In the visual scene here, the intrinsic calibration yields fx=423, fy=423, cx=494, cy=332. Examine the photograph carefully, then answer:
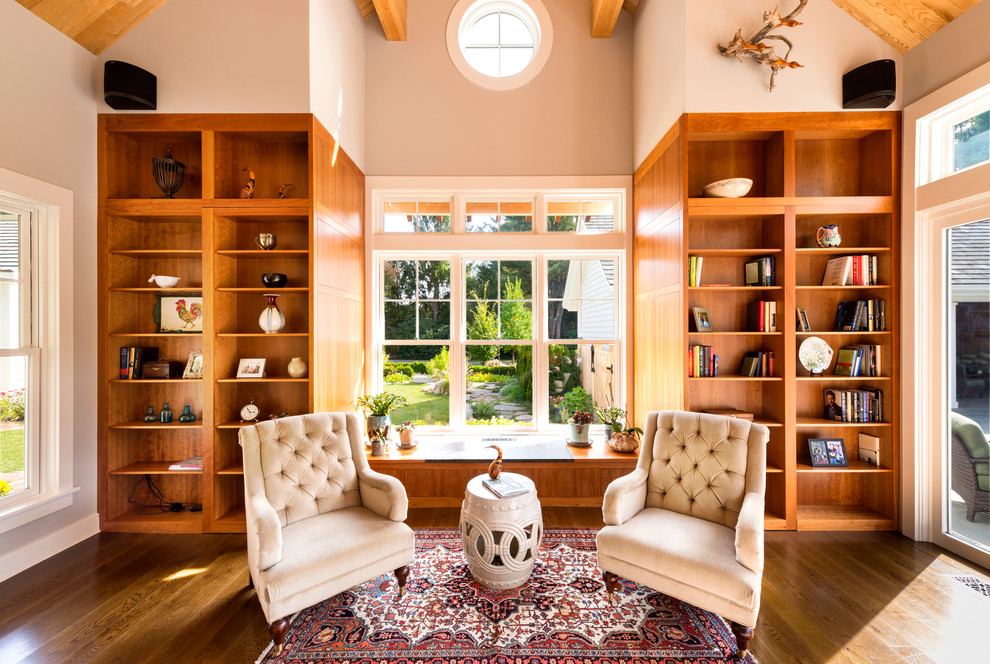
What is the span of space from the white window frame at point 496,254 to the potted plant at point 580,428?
407 millimetres

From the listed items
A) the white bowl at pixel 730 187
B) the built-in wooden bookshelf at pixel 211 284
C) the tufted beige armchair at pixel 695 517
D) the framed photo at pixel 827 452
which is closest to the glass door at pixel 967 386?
the framed photo at pixel 827 452

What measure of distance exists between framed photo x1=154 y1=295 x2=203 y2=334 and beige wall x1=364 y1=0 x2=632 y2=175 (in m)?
1.86

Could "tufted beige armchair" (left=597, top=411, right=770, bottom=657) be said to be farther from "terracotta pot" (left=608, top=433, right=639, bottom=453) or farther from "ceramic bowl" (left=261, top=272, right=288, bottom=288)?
"ceramic bowl" (left=261, top=272, right=288, bottom=288)

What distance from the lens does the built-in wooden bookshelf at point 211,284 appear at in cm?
297

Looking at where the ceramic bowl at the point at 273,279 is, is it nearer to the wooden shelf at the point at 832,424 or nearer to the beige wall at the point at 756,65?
the beige wall at the point at 756,65

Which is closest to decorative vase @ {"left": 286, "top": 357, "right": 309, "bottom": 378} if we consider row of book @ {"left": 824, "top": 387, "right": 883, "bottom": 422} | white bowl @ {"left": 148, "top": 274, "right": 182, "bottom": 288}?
white bowl @ {"left": 148, "top": 274, "right": 182, "bottom": 288}

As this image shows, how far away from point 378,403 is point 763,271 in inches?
124

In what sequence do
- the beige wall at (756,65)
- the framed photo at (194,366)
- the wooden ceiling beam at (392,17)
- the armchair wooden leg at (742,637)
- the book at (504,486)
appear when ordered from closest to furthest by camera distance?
the armchair wooden leg at (742,637)
the book at (504,486)
the beige wall at (756,65)
the framed photo at (194,366)
the wooden ceiling beam at (392,17)

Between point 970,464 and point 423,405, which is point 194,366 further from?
point 970,464

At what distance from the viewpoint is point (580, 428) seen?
362 cm

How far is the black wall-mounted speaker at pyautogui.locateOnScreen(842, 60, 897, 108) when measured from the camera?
2783 millimetres

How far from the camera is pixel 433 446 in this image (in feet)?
11.9

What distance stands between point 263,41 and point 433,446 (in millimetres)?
3256

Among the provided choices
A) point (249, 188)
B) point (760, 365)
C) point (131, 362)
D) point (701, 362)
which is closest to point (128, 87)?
point (249, 188)
